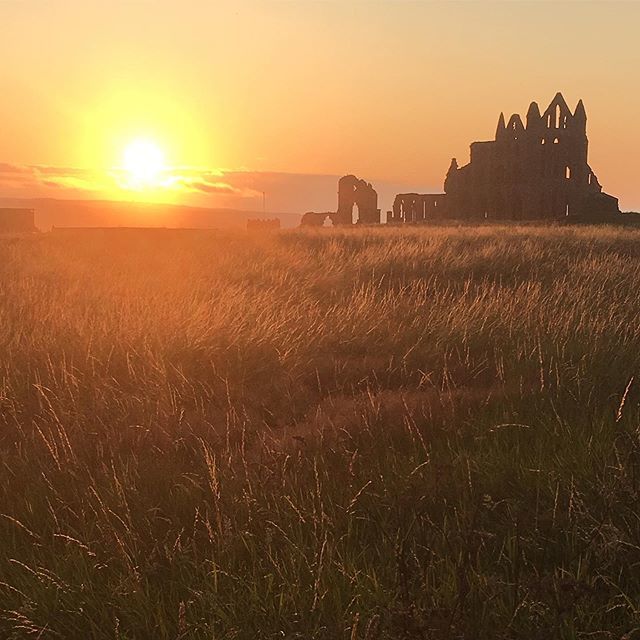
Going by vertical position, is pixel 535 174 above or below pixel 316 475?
above

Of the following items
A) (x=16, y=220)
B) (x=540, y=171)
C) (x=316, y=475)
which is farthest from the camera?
(x=16, y=220)

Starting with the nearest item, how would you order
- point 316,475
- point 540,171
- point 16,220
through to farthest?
point 316,475
point 540,171
point 16,220

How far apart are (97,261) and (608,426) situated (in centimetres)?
1250

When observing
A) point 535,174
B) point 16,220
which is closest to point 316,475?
point 535,174

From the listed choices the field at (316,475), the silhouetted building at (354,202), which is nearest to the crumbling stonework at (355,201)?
the silhouetted building at (354,202)

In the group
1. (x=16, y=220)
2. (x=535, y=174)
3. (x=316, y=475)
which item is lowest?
(x=316, y=475)

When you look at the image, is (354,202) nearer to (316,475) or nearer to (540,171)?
(540,171)

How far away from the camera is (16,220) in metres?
52.6

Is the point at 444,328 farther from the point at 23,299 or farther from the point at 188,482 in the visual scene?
the point at 23,299

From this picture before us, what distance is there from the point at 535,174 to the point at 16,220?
139ft

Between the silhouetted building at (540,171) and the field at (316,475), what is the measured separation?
43.0 metres

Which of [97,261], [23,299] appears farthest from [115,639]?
[97,261]

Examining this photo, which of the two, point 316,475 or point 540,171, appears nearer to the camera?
point 316,475

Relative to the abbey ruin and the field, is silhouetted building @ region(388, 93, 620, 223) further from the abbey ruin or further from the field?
the field
